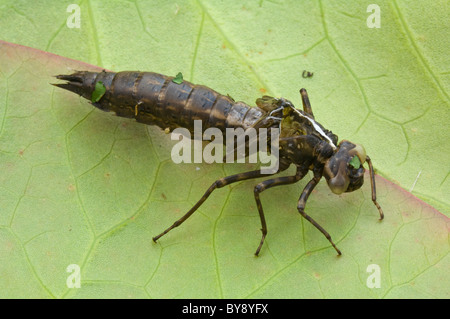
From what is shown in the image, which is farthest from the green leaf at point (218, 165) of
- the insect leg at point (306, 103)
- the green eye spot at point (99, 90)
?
the green eye spot at point (99, 90)

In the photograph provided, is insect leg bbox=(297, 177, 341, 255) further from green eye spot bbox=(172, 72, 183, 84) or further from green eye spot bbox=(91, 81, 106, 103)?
green eye spot bbox=(91, 81, 106, 103)

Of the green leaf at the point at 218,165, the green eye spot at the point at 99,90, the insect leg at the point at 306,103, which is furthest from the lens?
the insect leg at the point at 306,103

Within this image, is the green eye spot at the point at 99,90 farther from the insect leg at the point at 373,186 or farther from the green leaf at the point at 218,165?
the insect leg at the point at 373,186

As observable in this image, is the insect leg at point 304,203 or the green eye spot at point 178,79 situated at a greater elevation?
the green eye spot at point 178,79

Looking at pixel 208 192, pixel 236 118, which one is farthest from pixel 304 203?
pixel 236 118

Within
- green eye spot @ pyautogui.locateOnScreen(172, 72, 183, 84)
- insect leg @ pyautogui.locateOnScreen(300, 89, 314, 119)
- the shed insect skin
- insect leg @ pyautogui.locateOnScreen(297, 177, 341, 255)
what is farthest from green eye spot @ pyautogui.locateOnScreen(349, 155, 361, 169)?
green eye spot @ pyautogui.locateOnScreen(172, 72, 183, 84)

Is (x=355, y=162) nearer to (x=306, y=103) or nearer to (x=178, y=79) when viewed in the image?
(x=306, y=103)
